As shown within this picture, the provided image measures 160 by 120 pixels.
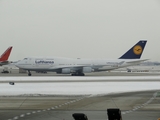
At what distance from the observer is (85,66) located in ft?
145

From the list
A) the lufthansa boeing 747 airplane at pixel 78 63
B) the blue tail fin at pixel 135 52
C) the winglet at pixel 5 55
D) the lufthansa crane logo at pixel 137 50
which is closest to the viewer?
the lufthansa boeing 747 airplane at pixel 78 63

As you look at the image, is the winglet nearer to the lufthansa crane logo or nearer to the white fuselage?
the white fuselage

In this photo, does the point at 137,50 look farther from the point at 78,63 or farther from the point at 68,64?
the point at 68,64

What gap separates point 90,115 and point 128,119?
4.66 ft

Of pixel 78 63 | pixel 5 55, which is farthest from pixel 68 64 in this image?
pixel 5 55

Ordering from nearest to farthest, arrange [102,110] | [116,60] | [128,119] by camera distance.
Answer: [128,119], [102,110], [116,60]

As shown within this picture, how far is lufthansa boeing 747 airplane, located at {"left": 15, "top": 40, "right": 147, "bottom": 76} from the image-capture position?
4394cm

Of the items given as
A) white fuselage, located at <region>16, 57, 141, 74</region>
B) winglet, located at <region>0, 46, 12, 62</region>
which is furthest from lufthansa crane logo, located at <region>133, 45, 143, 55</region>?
winglet, located at <region>0, 46, 12, 62</region>

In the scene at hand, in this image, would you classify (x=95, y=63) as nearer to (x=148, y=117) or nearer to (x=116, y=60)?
(x=116, y=60)

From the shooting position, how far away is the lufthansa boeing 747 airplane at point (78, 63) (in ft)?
144

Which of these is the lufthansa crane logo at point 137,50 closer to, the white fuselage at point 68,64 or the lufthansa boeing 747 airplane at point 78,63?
the lufthansa boeing 747 airplane at point 78,63

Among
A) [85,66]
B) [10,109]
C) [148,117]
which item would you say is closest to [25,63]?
[85,66]

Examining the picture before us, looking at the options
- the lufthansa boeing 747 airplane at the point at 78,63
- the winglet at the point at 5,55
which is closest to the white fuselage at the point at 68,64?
the lufthansa boeing 747 airplane at the point at 78,63

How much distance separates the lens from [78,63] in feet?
153
